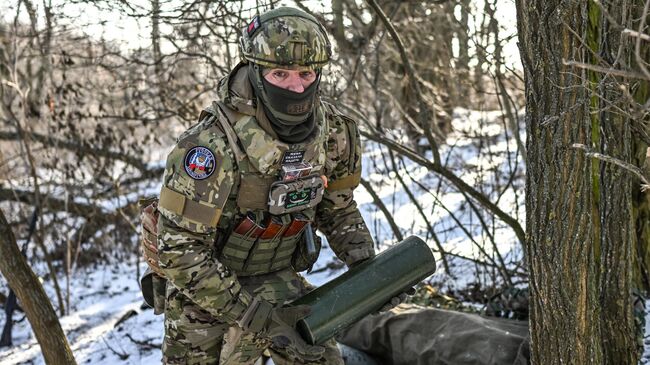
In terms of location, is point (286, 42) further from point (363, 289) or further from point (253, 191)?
point (363, 289)

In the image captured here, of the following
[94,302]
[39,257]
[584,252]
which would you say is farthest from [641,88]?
[39,257]

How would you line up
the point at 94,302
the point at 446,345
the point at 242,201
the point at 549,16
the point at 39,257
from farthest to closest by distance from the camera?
the point at 39,257 → the point at 94,302 → the point at 446,345 → the point at 242,201 → the point at 549,16

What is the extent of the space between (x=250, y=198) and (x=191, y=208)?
24 cm

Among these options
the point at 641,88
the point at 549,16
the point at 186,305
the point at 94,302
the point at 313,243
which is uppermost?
the point at 549,16

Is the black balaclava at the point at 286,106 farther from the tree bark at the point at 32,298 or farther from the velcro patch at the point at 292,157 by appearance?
the tree bark at the point at 32,298

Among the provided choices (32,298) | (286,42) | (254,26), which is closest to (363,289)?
(286,42)

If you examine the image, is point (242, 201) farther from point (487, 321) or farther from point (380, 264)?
point (487, 321)

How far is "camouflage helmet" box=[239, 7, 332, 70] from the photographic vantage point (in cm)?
258

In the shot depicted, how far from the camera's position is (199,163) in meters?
2.50

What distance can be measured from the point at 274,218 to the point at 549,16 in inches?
48.3

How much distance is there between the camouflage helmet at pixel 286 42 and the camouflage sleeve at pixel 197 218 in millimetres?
346

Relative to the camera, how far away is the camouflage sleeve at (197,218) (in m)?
2.51

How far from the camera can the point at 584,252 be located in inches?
102

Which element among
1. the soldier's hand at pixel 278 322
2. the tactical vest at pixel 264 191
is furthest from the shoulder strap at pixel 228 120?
the soldier's hand at pixel 278 322
